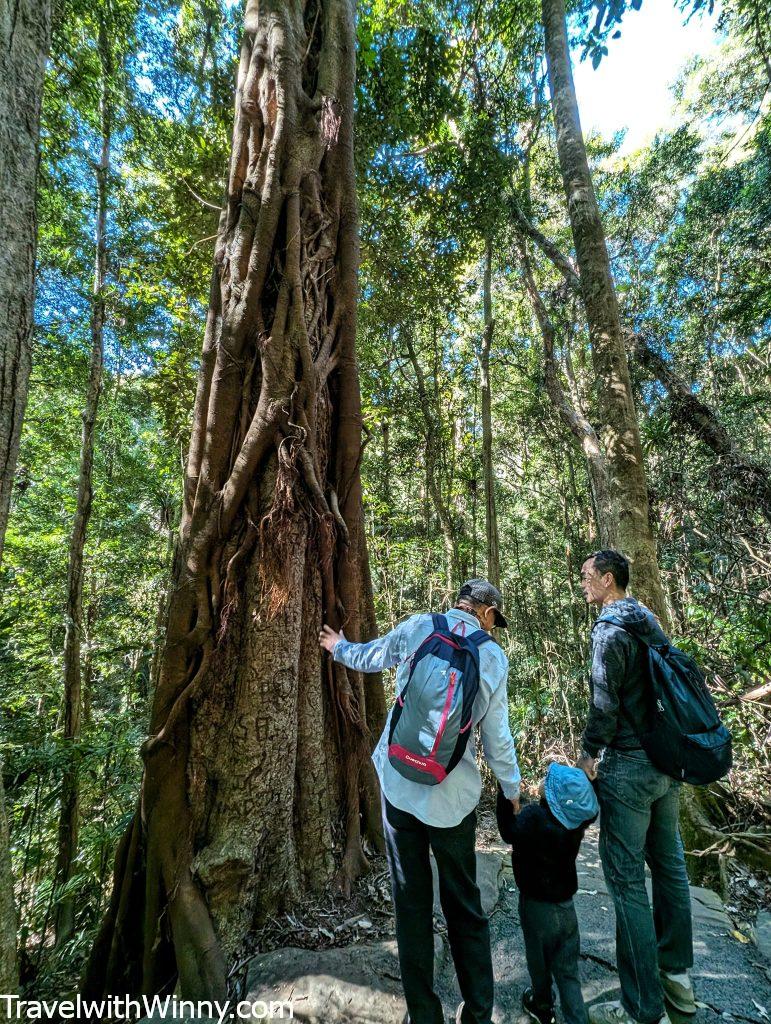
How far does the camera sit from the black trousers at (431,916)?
1705 millimetres

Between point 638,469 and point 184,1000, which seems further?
point 638,469

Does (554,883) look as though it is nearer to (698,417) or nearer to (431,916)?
Result: (431,916)

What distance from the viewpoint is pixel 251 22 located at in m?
3.21

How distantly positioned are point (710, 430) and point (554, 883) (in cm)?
528

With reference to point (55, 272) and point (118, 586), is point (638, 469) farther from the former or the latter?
point (118, 586)

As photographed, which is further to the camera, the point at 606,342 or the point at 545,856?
the point at 606,342

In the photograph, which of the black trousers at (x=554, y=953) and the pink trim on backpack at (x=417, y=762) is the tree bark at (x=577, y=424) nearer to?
the black trousers at (x=554, y=953)

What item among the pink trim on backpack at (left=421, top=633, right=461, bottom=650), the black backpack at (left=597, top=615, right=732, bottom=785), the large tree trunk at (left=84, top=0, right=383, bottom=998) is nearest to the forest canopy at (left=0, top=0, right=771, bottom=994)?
the large tree trunk at (left=84, top=0, right=383, bottom=998)

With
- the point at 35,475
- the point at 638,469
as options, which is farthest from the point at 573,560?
the point at 35,475

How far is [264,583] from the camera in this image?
8.23 feet

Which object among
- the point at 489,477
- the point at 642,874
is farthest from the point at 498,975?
the point at 489,477

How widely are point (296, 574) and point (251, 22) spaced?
3.75 meters

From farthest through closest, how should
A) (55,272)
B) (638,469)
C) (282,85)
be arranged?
(55,272), (638,469), (282,85)

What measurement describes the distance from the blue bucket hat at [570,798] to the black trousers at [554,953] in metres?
0.33
